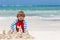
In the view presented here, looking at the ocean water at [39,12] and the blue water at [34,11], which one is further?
the blue water at [34,11]

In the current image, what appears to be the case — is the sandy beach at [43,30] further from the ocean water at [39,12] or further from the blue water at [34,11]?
the blue water at [34,11]

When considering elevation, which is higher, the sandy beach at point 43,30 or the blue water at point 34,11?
the sandy beach at point 43,30

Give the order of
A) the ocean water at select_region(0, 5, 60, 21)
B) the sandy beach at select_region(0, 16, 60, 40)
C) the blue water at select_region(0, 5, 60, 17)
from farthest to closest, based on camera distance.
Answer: the blue water at select_region(0, 5, 60, 17) < the ocean water at select_region(0, 5, 60, 21) < the sandy beach at select_region(0, 16, 60, 40)

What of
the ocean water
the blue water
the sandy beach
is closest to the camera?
the sandy beach

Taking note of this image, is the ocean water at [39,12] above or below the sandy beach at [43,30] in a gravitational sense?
below

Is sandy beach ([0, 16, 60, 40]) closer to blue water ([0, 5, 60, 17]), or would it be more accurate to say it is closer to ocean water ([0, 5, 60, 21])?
ocean water ([0, 5, 60, 21])

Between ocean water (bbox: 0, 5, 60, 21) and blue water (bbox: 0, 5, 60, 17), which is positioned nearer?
ocean water (bbox: 0, 5, 60, 21)

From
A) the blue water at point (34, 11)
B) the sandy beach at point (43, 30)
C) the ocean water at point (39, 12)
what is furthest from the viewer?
the blue water at point (34, 11)

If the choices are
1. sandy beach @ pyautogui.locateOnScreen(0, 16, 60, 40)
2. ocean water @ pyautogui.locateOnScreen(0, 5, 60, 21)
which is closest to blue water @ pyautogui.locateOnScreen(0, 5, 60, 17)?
ocean water @ pyautogui.locateOnScreen(0, 5, 60, 21)

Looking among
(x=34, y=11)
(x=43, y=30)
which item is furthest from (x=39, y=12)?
(x=43, y=30)

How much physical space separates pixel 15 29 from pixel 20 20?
0.56ft

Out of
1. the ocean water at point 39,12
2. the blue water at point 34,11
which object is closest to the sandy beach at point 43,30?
the ocean water at point 39,12

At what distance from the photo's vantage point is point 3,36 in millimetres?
4191

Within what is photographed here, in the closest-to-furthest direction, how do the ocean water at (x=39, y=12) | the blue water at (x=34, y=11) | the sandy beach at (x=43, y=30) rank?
the sandy beach at (x=43, y=30) < the ocean water at (x=39, y=12) < the blue water at (x=34, y=11)
